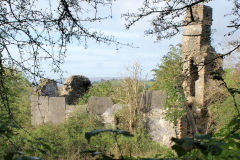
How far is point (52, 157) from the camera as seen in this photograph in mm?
7750

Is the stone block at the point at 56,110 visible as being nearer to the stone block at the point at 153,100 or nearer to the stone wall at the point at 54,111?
the stone wall at the point at 54,111

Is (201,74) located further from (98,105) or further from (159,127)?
(98,105)

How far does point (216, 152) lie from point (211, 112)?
8.96 m

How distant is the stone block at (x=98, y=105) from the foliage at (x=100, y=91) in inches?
68.2

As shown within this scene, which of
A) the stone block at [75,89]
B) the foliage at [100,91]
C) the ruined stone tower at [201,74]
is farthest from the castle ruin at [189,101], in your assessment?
the stone block at [75,89]

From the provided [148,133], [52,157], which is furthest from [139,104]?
[52,157]

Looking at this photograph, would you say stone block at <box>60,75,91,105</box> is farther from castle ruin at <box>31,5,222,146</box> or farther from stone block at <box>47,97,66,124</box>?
castle ruin at <box>31,5,222,146</box>

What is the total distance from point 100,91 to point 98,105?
7.63ft

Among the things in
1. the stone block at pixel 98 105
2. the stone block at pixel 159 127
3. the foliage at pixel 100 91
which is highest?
the foliage at pixel 100 91

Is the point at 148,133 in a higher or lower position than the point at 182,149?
lower

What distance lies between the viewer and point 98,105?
427 inches

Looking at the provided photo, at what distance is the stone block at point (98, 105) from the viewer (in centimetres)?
1076

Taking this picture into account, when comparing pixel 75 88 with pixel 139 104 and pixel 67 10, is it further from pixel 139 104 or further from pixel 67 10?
pixel 67 10

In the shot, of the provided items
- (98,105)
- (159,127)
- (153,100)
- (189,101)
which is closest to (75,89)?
(98,105)
